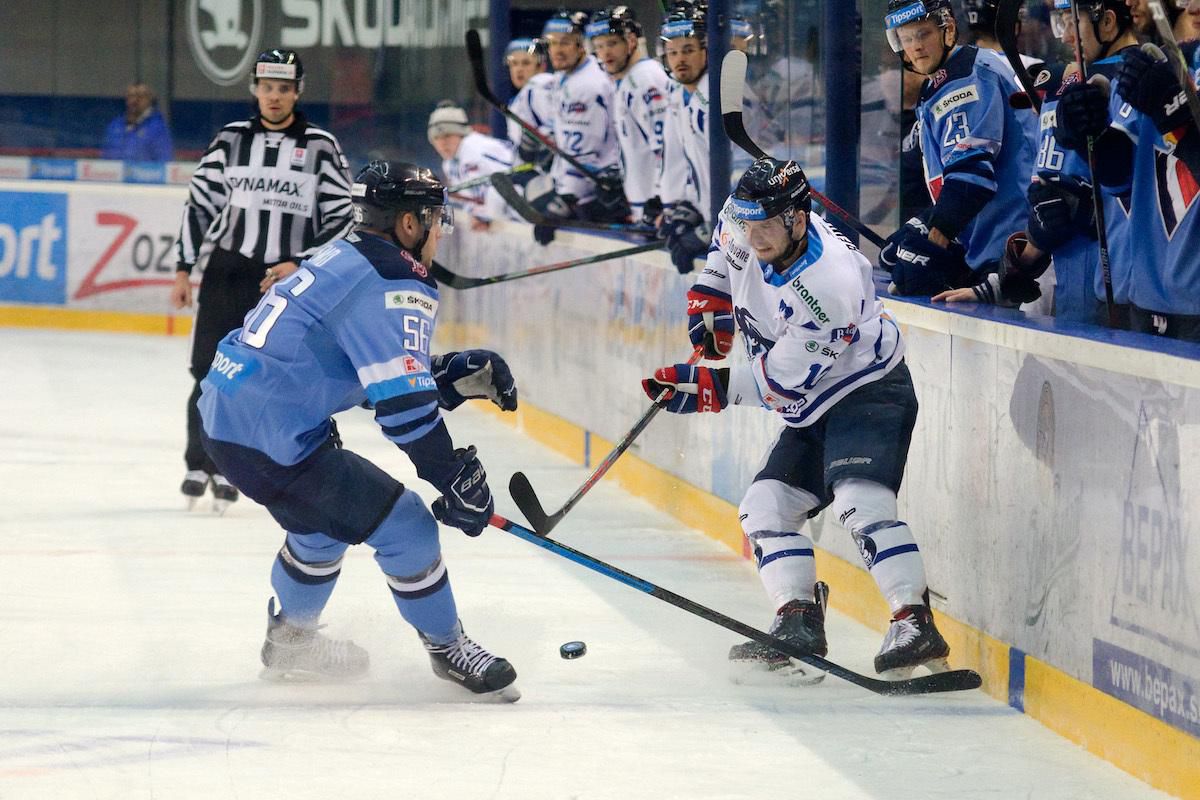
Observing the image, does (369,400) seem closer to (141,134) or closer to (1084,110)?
(1084,110)

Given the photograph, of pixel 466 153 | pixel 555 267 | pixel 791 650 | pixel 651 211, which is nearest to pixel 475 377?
pixel 791 650

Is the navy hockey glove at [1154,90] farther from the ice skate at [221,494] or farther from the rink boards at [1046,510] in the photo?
the ice skate at [221,494]

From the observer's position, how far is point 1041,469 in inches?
140

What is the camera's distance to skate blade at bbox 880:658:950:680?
3.75 meters

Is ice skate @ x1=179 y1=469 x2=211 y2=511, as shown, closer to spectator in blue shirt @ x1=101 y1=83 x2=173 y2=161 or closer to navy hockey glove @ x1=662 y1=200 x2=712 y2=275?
navy hockey glove @ x1=662 y1=200 x2=712 y2=275

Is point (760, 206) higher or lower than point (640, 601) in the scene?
higher

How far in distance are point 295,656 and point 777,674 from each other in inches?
39.4

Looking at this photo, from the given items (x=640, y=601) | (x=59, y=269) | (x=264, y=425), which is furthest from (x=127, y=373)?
(x=264, y=425)

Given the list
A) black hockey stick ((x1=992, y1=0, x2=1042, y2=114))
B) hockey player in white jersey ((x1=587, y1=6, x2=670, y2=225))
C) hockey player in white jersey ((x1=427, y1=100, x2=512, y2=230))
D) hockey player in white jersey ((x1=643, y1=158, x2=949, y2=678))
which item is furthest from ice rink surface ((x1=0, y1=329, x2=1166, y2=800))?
hockey player in white jersey ((x1=427, y1=100, x2=512, y2=230))

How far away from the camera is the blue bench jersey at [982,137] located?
4.19m

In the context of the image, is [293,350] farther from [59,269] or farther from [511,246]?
[59,269]

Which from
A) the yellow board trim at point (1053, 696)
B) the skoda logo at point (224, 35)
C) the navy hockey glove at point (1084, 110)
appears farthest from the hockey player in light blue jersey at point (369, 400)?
the skoda logo at point (224, 35)

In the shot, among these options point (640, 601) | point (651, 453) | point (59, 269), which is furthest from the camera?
point (59, 269)

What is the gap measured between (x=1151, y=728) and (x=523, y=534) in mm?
1251
